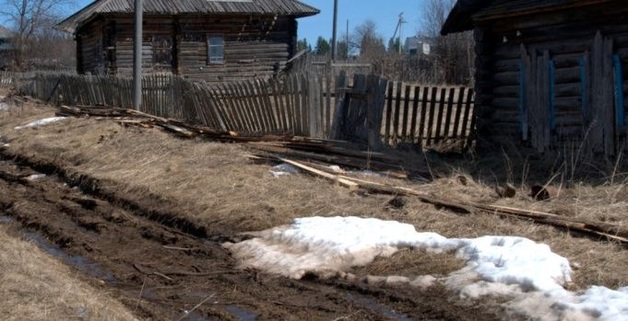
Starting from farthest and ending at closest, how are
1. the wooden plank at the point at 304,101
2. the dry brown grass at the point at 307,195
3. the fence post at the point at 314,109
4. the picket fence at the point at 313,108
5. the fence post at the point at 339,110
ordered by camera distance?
the wooden plank at the point at 304,101 → the fence post at the point at 314,109 → the picket fence at the point at 313,108 → the fence post at the point at 339,110 → the dry brown grass at the point at 307,195

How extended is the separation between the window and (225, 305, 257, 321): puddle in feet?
91.4

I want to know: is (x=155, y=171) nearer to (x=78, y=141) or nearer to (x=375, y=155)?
(x=375, y=155)

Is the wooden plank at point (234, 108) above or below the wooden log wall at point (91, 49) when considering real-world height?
below

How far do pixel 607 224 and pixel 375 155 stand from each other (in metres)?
4.77

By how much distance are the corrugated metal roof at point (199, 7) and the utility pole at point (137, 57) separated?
1121cm

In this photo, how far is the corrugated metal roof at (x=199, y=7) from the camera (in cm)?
3103

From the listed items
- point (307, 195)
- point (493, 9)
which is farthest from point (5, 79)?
point (307, 195)

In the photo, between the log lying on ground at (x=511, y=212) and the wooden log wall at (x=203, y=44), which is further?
the wooden log wall at (x=203, y=44)

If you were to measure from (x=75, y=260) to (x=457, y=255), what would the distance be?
3890mm

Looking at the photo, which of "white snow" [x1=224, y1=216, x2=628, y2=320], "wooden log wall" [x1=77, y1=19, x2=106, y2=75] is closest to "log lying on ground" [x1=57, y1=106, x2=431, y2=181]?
"white snow" [x1=224, y1=216, x2=628, y2=320]

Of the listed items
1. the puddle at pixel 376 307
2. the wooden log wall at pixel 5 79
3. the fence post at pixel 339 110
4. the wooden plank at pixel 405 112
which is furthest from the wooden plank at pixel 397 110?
the wooden log wall at pixel 5 79

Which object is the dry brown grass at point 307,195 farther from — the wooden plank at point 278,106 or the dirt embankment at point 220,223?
the wooden plank at point 278,106

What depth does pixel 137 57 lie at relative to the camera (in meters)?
19.7

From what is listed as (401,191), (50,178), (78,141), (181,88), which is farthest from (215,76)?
(401,191)
